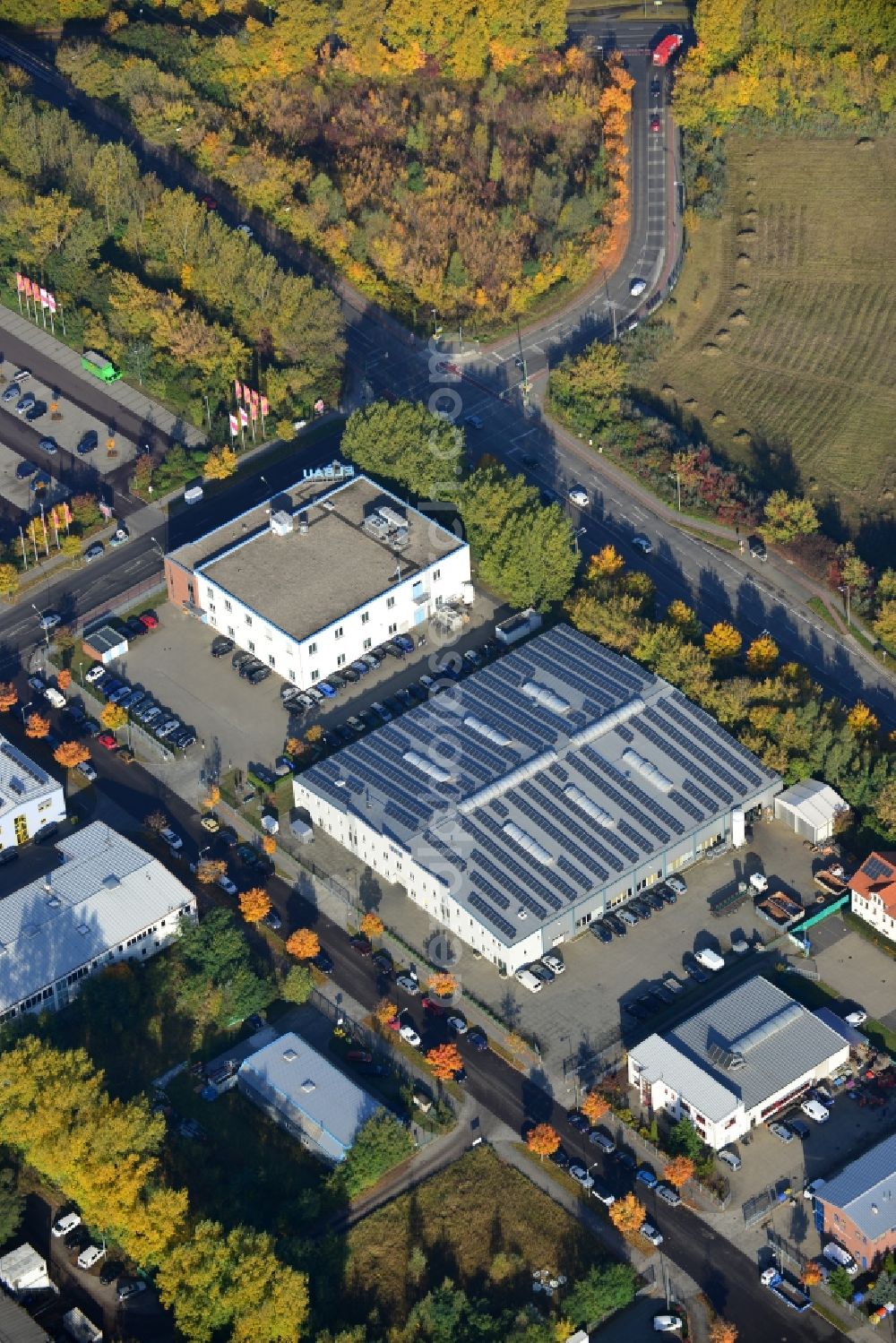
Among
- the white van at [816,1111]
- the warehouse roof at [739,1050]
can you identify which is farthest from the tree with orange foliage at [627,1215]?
the white van at [816,1111]

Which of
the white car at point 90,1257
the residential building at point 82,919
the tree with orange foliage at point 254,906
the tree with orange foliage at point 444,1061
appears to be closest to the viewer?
the white car at point 90,1257

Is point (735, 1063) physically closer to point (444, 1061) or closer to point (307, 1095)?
point (444, 1061)

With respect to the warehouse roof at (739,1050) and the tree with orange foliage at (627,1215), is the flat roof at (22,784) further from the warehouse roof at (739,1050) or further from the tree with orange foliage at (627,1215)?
the tree with orange foliage at (627,1215)

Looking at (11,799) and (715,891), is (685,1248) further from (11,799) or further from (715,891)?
(11,799)

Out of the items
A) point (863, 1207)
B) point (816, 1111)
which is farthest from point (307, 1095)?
point (863, 1207)

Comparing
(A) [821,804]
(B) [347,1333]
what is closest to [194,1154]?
(B) [347,1333]

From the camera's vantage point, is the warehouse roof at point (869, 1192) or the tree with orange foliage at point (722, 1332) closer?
the tree with orange foliage at point (722, 1332)
